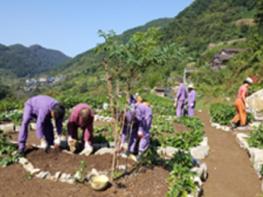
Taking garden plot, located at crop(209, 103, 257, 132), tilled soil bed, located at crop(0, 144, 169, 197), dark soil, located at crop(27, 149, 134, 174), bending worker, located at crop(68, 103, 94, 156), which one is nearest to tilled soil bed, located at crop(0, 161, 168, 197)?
tilled soil bed, located at crop(0, 144, 169, 197)

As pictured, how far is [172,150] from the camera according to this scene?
379 inches

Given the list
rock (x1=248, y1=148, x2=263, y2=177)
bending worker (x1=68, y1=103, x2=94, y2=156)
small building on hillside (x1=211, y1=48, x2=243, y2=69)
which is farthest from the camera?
small building on hillside (x1=211, y1=48, x2=243, y2=69)

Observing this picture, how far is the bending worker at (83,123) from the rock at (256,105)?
8.31 m

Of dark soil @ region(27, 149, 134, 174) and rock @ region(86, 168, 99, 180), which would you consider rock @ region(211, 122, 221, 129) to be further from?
rock @ region(86, 168, 99, 180)

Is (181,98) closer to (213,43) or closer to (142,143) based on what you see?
(142,143)

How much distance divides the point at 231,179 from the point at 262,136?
2.75m

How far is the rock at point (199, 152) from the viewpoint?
32.4 feet

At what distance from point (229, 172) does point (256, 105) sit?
6.99 meters

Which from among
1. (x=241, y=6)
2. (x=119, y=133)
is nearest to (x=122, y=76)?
(x=119, y=133)

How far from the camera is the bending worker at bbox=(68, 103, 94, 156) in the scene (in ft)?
26.8

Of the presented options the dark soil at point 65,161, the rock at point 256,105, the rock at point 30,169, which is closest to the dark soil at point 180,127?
the rock at point 256,105

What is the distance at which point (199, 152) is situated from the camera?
9.99 metres

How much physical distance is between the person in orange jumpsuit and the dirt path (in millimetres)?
1607

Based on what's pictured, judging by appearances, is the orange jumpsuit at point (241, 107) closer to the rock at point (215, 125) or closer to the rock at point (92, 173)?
the rock at point (215, 125)
